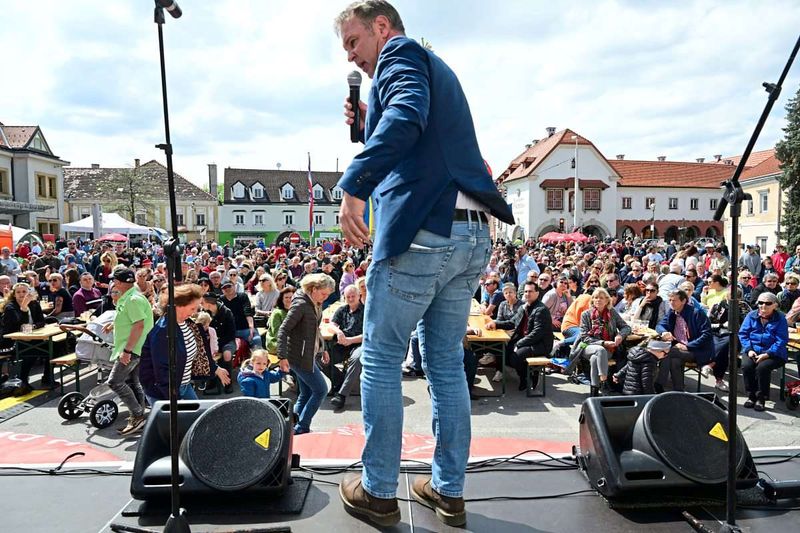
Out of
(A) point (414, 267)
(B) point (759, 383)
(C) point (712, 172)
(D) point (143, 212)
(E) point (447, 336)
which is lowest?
(B) point (759, 383)

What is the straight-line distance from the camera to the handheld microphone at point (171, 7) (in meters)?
2.32

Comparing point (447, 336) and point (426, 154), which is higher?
point (426, 154)

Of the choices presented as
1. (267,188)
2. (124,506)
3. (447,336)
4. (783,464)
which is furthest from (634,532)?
(267,188)

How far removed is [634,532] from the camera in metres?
2.30

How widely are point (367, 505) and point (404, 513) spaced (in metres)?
0.20

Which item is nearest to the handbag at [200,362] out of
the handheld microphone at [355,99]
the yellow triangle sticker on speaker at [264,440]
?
the yellow triangle sticker on speaker at [264,440]

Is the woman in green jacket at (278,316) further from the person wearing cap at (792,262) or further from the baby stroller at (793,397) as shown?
the person wearing cap at (792,262)

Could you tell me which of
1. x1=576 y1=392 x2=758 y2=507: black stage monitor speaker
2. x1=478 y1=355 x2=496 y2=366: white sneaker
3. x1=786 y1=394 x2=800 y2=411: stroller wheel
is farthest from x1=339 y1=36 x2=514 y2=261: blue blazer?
x1=478 y1=355 x2=496 y2=366: white sneaker

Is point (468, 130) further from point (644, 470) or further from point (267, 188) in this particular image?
point (267, 188)

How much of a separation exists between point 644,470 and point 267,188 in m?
60.7

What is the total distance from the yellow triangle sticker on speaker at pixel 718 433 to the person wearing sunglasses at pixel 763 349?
525 cm

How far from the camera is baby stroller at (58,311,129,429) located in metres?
6.49

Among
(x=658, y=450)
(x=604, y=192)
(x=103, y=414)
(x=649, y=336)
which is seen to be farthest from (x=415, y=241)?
(x=604, y=192)

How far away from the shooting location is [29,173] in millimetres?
40562
